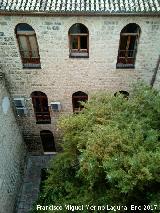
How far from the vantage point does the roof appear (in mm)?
13641

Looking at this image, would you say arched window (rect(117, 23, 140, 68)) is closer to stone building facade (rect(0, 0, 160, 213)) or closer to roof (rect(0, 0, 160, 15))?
stone building facade (rect(0, 0, 160, 213))

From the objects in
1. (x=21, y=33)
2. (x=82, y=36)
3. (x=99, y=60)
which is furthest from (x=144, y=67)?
(x=21, y=33)

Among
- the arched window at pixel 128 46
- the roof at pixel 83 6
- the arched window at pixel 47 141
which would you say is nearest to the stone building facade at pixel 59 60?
the roof at pixel 83 6

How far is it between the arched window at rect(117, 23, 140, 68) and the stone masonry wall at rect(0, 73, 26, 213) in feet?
20.6

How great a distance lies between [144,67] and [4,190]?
386 inches

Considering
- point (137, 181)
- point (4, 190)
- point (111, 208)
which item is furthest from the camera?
point (4, 190)

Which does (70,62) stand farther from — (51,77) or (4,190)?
(4,190)

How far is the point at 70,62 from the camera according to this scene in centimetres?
1614

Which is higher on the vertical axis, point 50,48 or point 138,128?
point 50,48

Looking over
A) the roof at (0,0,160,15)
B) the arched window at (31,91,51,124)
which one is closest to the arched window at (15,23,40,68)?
the roof at (0,0,160,15)

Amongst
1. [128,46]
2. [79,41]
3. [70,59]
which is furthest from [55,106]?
[128,46]

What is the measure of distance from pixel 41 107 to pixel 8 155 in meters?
3.40

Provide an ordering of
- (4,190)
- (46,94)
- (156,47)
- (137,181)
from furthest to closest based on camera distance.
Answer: (46,94) < (4,190) < (156,47) < (137,181)

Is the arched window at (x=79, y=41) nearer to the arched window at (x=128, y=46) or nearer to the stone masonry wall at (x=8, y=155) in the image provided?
the arched window at (x=128, y=46)
